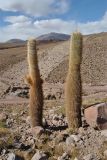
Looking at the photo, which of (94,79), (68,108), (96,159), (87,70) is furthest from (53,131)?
(87,70)

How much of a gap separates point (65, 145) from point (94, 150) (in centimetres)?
92

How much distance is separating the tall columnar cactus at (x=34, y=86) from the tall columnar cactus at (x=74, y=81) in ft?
3.74

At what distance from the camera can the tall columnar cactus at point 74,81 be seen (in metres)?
14.0

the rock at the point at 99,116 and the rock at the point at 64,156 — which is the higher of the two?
the rock at the point at 99,116

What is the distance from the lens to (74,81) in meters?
14.1

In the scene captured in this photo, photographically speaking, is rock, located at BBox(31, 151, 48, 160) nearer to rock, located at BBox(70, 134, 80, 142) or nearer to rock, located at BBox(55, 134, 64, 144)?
rock, located at BBox(55, 134, 64, 144)

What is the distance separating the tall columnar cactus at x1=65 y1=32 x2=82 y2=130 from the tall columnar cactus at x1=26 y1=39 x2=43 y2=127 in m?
1.14

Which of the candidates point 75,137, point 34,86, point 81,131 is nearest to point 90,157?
point 75,137

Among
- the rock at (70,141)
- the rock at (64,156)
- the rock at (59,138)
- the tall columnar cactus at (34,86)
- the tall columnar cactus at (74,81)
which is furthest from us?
the tall columnar cactus at (34,86)

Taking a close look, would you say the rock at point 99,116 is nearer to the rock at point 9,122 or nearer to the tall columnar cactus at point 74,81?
the tall columnar cactus at point 74,81

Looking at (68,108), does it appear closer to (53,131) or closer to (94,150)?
(53,131)

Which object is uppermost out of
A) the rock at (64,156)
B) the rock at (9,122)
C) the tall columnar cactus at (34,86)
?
the tall columnar cactus at (34,86)

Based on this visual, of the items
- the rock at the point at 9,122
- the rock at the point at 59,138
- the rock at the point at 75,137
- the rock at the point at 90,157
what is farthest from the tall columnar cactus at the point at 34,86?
the rock at the point at 90,157

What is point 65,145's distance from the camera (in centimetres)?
1242
